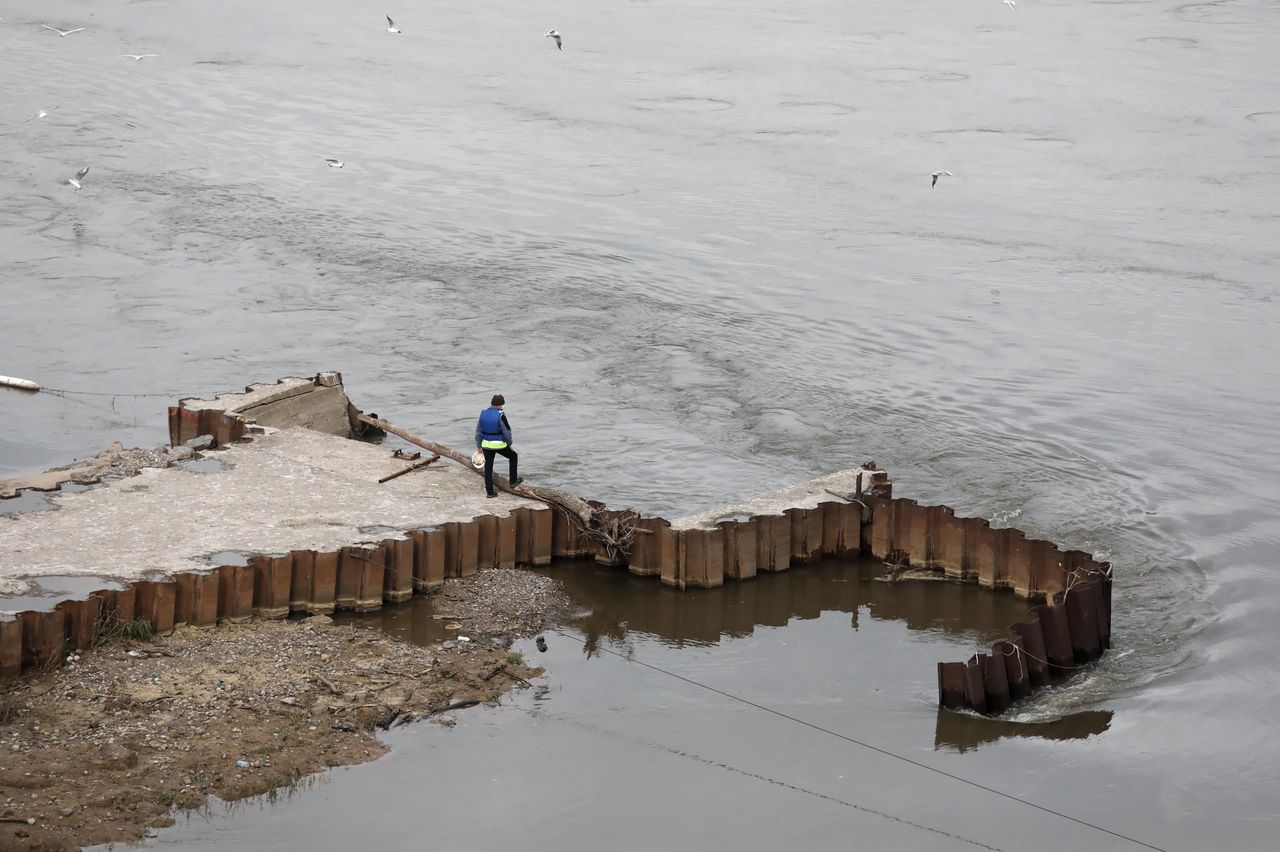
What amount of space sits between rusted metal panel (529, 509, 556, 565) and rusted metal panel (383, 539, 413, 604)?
230cm

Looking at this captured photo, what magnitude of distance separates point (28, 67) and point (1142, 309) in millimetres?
50924

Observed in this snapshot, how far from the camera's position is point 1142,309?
38.8 metres

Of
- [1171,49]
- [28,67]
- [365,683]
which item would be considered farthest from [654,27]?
[365,683]

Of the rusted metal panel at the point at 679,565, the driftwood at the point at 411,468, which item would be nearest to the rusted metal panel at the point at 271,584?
the driftwood at the point at 411,468

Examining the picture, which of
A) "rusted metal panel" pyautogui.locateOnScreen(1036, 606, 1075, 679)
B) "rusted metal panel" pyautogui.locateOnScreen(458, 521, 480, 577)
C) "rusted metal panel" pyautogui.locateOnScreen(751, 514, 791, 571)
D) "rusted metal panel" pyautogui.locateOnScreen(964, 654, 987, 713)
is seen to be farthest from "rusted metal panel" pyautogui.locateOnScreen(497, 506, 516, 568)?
"rusted metal panel" pyautogui.locateOnScreen(1036, 606, 1075, 679)

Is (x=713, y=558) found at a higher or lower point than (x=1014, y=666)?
higher

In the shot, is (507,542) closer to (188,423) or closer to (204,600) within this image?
(204,600)

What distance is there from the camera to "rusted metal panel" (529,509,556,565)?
2216cm

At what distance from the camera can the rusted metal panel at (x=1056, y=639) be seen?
19672 mm

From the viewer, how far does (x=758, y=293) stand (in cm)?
4025

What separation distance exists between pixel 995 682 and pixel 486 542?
26.0 ft

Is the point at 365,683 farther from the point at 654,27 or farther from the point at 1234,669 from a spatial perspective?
the point at 654,27

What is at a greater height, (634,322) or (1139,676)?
(634,322)

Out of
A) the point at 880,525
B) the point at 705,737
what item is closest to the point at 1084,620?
the point at 880,525
